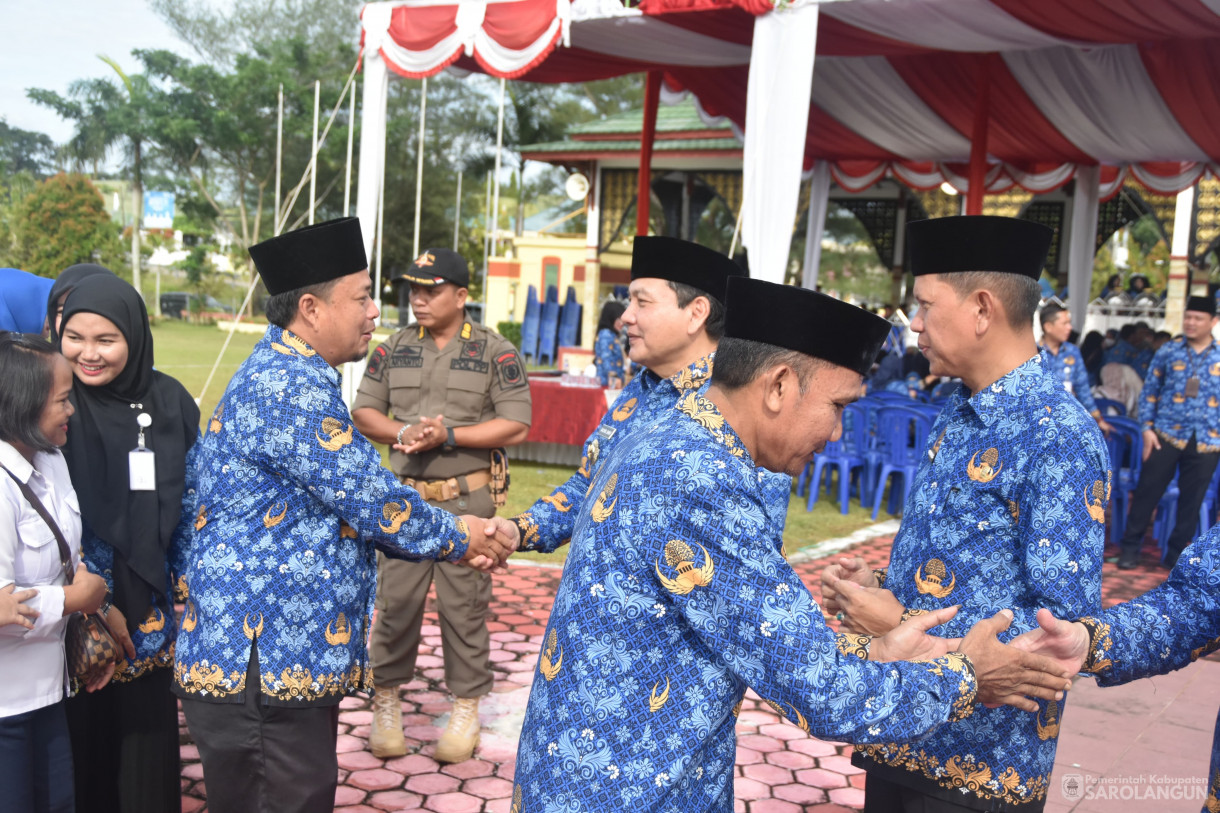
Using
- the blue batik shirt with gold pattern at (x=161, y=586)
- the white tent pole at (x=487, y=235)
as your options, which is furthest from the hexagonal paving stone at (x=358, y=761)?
the white tent pole at (x=487, y=235)

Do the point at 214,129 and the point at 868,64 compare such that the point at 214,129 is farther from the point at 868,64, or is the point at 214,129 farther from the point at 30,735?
the point at 30,735

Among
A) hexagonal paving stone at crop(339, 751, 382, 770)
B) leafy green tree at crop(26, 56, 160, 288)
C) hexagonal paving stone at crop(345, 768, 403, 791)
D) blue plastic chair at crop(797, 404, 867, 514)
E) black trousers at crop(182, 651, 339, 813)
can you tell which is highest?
leafy green tree at crop(26, 56, 160, 288)

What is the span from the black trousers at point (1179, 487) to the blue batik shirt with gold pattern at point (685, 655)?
20.5ft

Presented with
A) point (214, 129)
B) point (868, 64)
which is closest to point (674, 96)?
point (868, 64)

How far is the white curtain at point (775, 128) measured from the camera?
6.48 metres

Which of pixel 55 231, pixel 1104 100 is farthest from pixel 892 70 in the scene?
pixel 55 231

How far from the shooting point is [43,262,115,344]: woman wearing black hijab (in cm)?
256

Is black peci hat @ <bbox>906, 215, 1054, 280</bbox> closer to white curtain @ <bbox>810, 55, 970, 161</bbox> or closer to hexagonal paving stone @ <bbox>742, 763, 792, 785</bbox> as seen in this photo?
hexagonal paving stone @ <bbox>742, 763, 792, 785</bbox>

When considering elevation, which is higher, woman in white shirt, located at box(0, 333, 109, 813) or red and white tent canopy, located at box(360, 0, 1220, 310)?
red and white tent canopy, located at box(360, 0, 1220, 310)

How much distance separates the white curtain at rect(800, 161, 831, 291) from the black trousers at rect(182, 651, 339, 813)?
41.6ft

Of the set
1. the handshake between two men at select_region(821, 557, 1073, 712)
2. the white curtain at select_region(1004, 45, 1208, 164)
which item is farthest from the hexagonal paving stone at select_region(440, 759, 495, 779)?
the white curtain at select_region(1004, 45, 1208, 164)

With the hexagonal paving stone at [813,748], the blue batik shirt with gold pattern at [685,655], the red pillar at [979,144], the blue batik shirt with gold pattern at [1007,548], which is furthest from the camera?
the red pillar at [979,144]

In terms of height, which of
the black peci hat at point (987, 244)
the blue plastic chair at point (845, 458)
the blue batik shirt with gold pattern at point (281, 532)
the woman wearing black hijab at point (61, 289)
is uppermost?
the black peci hat at point (987, 244)

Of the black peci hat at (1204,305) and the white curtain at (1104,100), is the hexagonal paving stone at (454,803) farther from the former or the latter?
the white curtain at (1104,100)
